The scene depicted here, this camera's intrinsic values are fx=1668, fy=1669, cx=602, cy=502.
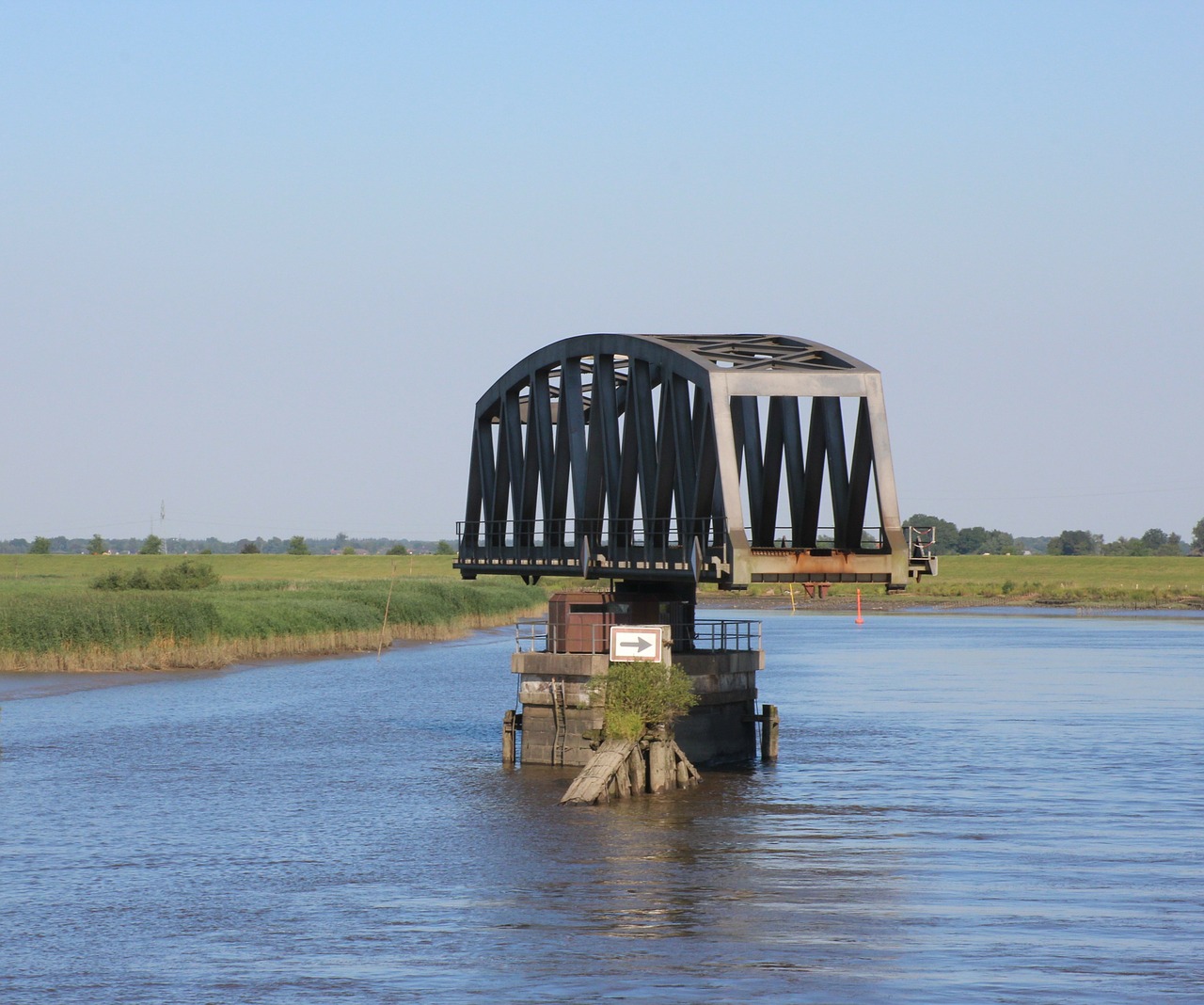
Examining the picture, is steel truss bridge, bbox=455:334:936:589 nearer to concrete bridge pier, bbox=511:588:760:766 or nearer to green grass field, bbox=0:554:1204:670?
concrete bridge pier, bbox=511:588:760:766

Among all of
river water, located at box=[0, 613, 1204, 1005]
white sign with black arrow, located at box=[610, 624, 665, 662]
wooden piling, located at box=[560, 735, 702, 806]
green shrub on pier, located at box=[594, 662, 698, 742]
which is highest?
white sign with black arrow, located at box=[610, 624, 665, 662]

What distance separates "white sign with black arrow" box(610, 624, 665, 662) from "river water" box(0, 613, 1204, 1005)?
3.32 meters

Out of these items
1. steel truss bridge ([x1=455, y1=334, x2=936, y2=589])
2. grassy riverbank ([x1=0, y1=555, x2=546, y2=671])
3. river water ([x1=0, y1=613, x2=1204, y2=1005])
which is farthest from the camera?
grassy riverbank ([x1=0, y1=555, x2=546, y2=671])

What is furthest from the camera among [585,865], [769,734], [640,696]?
[769,734]

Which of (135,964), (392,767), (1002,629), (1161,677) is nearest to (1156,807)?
(392,767)

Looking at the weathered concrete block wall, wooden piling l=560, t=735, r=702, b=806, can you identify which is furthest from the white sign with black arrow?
wooden piling l=560, t=735, r=702, b=806

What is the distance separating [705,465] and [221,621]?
47.0m

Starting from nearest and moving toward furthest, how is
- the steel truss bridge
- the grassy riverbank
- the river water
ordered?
the river water < the steel truss bridge < the grassy riverbank

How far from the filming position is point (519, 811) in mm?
37344

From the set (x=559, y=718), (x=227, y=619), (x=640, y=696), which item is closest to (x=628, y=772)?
(x=640, y=696)

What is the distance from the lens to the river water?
23016mm

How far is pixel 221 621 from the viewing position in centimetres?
8006

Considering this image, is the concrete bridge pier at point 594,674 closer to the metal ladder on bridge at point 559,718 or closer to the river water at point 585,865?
the metal ladder on bridge at point 559,718

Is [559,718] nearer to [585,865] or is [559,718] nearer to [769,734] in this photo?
[769,734]
